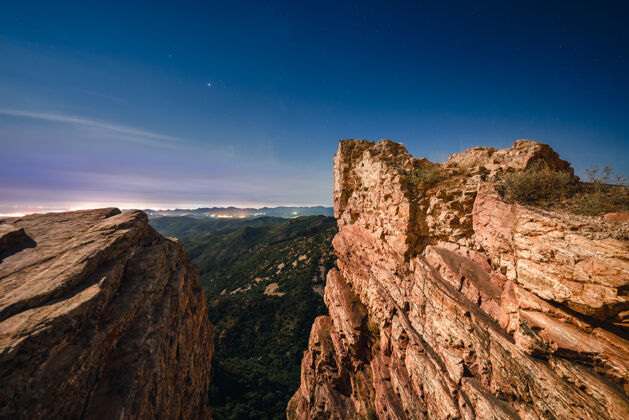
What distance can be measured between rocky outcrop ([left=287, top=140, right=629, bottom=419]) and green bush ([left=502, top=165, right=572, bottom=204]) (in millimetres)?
622

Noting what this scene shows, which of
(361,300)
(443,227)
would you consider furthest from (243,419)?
(443,227)

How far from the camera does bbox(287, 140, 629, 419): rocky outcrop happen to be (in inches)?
212

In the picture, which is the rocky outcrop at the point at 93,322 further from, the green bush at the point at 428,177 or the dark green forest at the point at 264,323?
the dark green forest at the point at 264,323

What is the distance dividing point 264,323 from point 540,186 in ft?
215

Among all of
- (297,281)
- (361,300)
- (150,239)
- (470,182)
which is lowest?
(297,281)

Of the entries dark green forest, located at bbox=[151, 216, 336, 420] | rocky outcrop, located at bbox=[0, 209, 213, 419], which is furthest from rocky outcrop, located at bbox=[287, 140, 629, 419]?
dark green forest, located at bbox=[151, 216, 336, 420]

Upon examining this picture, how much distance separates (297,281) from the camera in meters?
68.4

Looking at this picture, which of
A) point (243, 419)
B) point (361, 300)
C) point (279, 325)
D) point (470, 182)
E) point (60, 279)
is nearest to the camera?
point (60, 279)

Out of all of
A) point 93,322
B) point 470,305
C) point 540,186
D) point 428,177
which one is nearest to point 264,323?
point 93,322

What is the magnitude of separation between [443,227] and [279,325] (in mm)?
59278

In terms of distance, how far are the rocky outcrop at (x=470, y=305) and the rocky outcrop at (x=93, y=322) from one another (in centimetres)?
1120

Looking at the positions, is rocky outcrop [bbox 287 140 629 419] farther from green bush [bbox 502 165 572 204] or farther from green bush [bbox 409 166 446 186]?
green bush [bbox 502 165 572 204]

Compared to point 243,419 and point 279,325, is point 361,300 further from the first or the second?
point 279,325

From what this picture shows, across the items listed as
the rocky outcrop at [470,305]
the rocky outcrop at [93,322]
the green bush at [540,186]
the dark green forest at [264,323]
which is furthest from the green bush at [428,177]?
the dark green forest at [264,323]
